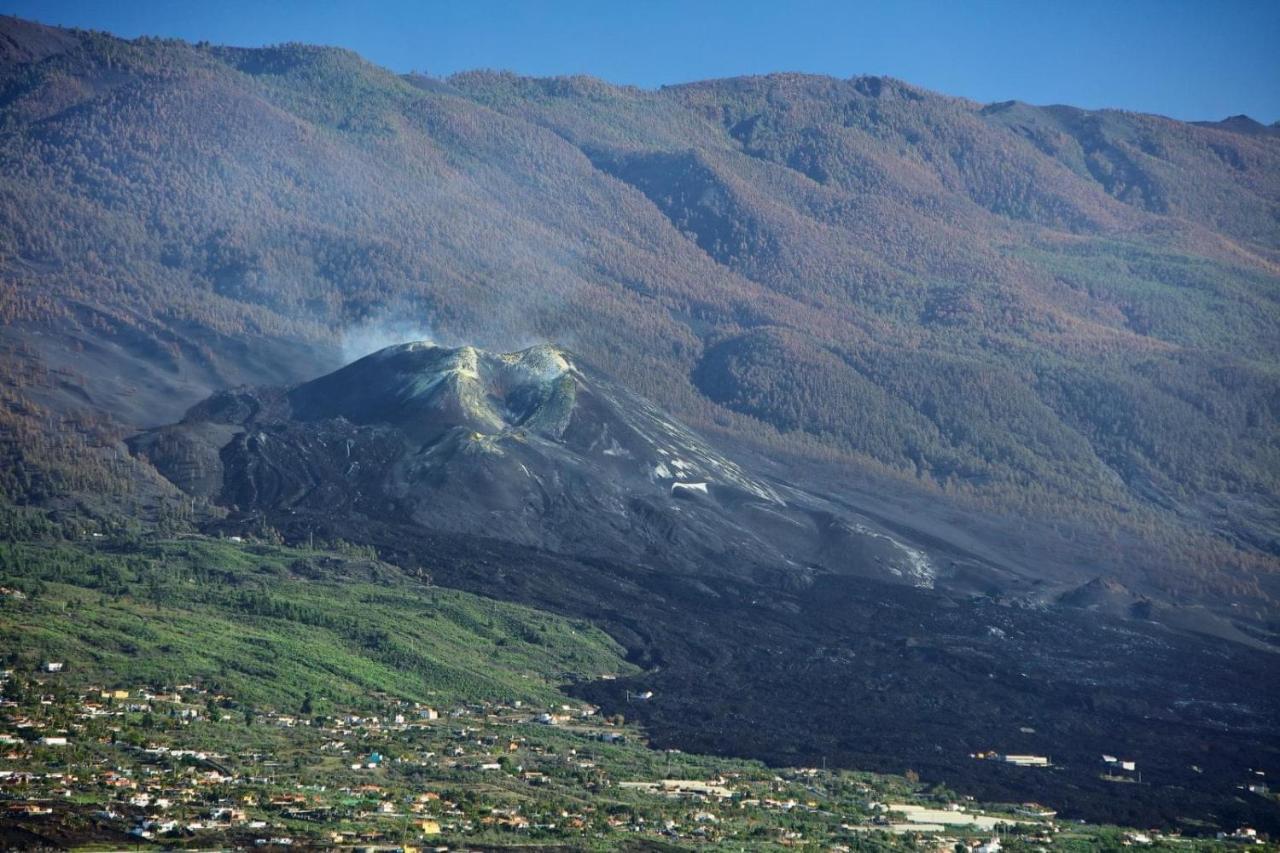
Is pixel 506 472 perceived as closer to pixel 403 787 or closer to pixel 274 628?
pixel 274 628

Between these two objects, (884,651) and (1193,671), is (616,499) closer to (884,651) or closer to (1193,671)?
(884,651)

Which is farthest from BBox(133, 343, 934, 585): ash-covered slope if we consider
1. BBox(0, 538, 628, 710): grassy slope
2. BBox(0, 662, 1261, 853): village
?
BBox(0, 662, 1261, 853): village

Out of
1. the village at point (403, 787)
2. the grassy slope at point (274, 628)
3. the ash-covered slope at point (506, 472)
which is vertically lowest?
the village at point (403, 787)

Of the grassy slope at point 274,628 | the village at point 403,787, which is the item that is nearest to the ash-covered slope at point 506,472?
the grassy slope at point 274,628

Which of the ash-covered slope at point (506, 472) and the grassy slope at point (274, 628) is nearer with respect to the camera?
the grassy slope at point (274, 628)

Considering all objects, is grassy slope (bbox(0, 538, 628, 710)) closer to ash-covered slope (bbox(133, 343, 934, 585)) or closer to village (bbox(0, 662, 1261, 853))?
village (bbox(0, 662, 1261, 853))

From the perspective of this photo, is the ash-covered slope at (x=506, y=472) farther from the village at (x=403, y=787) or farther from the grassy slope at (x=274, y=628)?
the village at (x=403, y=787)
